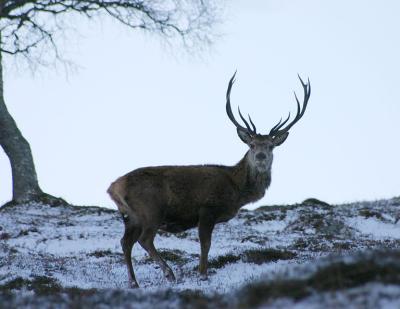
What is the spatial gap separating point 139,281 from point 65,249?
4681 millimetres

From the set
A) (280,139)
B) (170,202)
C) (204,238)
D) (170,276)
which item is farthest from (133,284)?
(280,139)

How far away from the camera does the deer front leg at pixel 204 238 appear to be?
11250 millimetres

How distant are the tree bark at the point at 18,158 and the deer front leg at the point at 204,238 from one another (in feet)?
37.1

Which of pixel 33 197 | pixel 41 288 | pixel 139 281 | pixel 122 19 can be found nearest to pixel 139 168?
pixel 139 281

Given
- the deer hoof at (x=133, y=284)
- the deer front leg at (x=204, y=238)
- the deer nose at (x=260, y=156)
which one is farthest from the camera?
the deer nose at (x=260, y=156)

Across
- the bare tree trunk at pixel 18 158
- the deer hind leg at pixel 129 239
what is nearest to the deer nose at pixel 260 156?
the deer hind leg at pixel 129 239

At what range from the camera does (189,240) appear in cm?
1683

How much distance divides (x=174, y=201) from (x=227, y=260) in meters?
1.50

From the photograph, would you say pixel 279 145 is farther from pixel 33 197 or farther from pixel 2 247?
pixel 33 197

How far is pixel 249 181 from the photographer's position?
40.7 ft

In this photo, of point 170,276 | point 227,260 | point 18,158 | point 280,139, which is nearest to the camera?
point 170,276

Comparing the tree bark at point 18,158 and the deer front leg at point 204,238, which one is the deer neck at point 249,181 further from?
the tree bark at point 18,158

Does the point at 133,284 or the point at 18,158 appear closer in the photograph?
the point at 133,284

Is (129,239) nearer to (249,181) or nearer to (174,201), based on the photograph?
(174,201)
